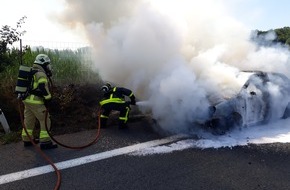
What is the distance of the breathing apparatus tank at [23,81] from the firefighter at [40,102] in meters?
0.07

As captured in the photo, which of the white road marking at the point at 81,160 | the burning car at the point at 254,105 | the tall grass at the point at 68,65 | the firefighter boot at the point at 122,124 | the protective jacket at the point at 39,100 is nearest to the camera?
the white road marking at the point at 81,160

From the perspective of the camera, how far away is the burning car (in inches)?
253

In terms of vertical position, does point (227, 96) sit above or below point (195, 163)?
above

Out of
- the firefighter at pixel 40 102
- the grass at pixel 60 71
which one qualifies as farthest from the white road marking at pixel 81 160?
the grass at pixel 60 71

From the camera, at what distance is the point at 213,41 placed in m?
10.3

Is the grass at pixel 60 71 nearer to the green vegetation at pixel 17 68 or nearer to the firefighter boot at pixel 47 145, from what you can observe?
the green vegetation at pixel 17 68

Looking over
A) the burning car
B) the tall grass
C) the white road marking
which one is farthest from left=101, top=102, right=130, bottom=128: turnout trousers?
the tall grass

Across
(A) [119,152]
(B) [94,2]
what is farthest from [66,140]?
(B) [94,2]

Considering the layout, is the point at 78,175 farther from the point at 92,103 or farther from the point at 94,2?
the point at 94,2

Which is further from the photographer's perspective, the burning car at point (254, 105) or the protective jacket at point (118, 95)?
the protective jacket at point (118, 95)

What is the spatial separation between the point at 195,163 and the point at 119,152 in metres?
1.23

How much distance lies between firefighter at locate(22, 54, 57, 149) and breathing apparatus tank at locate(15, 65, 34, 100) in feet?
0.24

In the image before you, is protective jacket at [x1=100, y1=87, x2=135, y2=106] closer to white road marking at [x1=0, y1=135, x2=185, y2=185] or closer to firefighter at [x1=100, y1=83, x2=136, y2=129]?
firefighter at [x1=100, y1=83, x2=136, y2=129]

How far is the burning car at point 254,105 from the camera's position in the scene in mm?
6438
